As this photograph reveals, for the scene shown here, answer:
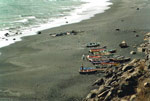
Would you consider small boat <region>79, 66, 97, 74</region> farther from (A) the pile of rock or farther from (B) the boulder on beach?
(B) the boulder on beach

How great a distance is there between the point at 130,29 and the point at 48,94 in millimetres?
27667

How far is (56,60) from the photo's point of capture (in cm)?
3506

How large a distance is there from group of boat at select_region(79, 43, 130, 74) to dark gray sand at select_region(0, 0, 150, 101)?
1.10 m

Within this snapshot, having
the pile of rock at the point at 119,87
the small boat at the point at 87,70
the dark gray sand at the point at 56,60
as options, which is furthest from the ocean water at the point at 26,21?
the pile of rock at the point at 119,87

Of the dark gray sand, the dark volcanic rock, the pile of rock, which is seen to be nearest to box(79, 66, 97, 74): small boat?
the dark gray sand

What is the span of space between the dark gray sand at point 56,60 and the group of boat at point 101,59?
110 centimetres

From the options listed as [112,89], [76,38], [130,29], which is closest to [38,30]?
[76,38]

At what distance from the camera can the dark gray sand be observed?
86.8ft

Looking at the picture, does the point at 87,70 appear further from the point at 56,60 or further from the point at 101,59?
the point at 56,60

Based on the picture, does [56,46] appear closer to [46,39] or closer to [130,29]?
[46,39]

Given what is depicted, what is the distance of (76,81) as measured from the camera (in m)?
28.1

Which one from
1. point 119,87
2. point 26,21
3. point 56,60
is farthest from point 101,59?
point 26,21

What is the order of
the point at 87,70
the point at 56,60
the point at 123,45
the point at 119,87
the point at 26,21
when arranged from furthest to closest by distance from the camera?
the point at 26,21
the point at 123,45
the point at 56,60
the point at 87,70
the point at 119,87

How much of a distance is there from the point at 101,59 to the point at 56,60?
20.9 ft
